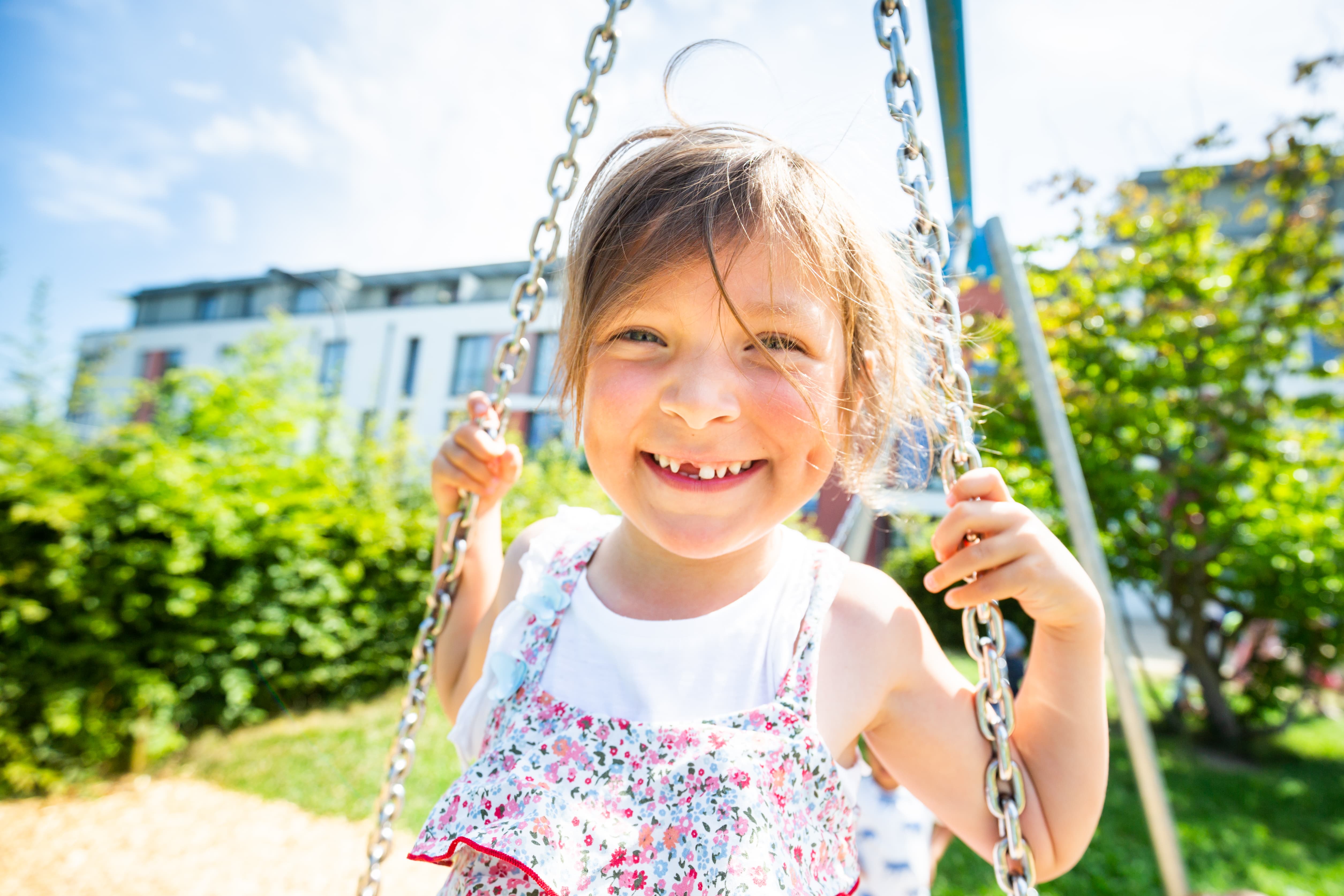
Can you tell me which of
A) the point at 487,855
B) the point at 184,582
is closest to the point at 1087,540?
the point at 487,855

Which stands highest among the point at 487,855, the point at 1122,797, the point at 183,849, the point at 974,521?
the point at 974,521

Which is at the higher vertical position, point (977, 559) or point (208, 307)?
point (208, 307)

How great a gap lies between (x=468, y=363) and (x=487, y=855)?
94.2 feet

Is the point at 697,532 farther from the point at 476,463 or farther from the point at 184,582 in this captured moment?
the point at 184,582

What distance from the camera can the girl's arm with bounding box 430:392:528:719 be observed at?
1.42m

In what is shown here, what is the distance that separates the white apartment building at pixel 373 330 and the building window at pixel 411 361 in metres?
0.03

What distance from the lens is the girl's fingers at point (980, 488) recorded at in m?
0.96

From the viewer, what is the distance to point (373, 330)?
2989 cm

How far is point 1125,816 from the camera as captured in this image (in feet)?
13.5

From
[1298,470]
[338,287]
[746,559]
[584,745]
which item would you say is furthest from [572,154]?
[338,287]

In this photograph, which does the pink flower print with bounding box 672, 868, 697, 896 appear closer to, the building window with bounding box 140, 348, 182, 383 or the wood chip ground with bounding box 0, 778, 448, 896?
the wood chip ground with bounding box 0, 778, 448, 896

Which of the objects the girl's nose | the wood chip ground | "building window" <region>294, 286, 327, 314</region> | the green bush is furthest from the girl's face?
"building window" <region>294, 286, 327, 314</region>

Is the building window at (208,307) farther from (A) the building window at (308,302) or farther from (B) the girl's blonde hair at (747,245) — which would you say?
(B) the girl's blonde hair at (747,245)

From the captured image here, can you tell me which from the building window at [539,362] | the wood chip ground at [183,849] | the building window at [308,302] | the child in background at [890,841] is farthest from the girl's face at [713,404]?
the building window at [308,302]
